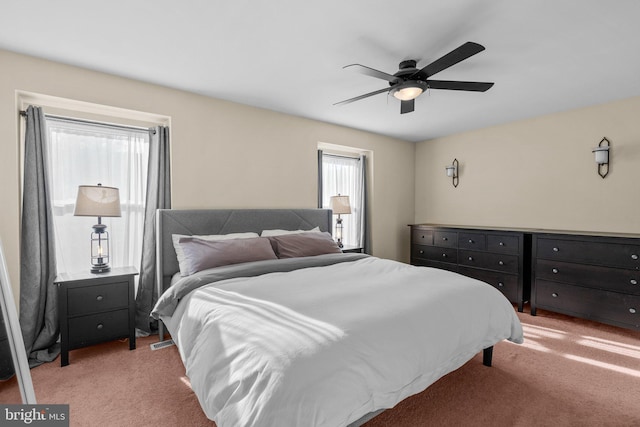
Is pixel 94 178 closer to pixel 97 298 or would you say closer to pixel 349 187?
pixel 97 298

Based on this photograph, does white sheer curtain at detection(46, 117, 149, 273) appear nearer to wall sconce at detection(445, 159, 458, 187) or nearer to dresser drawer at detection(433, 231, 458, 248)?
dresser drawer at detection(433, 231, 458, 248)

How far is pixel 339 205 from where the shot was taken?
4.18 metres

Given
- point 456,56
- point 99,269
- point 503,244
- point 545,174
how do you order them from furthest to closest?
1. point 545,174
2. point 503,244
3. point 99,269
4. point 456,56

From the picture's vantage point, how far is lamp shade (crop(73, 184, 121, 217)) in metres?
2.48

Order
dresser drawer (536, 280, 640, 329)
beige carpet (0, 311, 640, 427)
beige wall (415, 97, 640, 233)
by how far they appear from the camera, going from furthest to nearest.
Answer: beige wall (415, 97, 640, 233) < dresser drawer (536, 280, 640, 329) < beige carpet (0, 311, 640, 427)

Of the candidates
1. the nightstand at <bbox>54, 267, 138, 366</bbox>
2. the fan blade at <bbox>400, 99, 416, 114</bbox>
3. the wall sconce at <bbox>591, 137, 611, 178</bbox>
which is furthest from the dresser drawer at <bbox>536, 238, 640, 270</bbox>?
the nightstand at <bbox>54, 267, 138, 366</bbox>

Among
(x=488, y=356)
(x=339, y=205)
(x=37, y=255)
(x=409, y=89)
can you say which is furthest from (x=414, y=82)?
(x=37, y=255)

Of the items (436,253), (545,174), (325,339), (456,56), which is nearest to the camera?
(325,339)

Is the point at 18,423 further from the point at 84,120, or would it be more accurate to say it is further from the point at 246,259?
the point at 84,120

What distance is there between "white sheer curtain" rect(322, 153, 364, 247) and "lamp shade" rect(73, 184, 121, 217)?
274 cm

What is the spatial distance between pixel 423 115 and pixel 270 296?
3.20 m

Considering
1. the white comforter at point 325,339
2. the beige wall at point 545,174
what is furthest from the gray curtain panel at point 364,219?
the white comforter at point 325,339

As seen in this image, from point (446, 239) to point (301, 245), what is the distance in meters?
2.45

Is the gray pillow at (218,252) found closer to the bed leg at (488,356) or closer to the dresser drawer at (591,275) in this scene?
the bed leg at (488,356)
